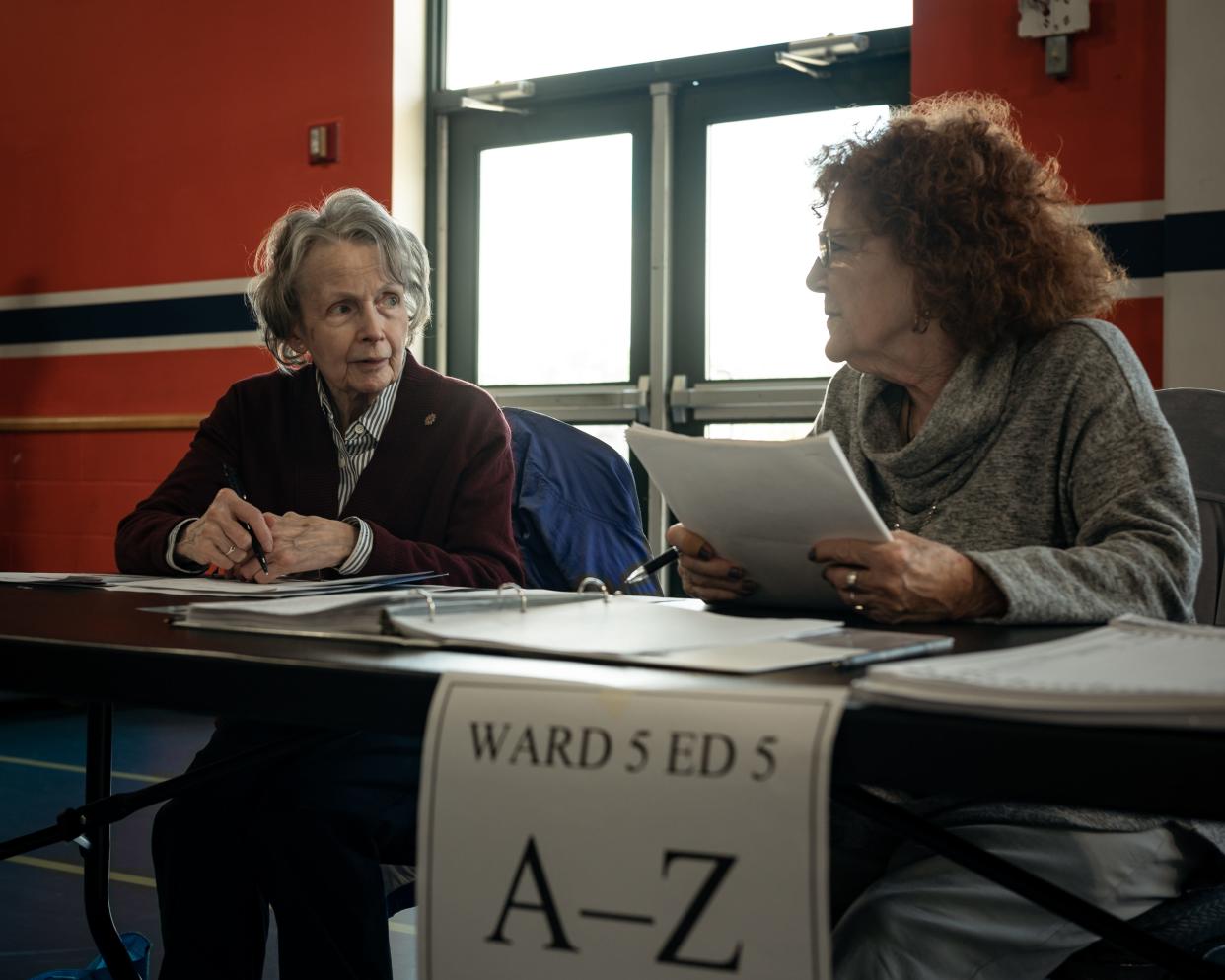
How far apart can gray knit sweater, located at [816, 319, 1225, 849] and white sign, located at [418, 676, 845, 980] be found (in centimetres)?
47

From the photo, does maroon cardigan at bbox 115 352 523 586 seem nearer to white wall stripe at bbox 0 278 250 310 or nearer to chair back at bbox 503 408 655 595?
chair back at bbox 503 408 655 595

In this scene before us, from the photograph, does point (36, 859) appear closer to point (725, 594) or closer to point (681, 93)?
point (725, 594)

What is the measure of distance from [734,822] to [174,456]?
404cm

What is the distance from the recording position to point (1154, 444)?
1158 millimetres

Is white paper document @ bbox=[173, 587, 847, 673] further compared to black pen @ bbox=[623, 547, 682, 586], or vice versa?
black pen @ bbox=[623, 547, 682, 586]

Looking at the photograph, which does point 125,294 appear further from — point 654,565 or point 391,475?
point 654,565

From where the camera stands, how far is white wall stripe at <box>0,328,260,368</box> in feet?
13.7

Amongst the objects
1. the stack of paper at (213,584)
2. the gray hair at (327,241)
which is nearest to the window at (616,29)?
the gray hair at (327,241)

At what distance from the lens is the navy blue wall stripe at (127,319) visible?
4188 mm

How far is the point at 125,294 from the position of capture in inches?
173

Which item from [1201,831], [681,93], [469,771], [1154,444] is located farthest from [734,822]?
[681,93]

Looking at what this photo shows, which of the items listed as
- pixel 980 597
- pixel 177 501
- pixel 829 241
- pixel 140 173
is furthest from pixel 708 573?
pixel 140 173

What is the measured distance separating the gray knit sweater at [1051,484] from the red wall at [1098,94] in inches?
65.5

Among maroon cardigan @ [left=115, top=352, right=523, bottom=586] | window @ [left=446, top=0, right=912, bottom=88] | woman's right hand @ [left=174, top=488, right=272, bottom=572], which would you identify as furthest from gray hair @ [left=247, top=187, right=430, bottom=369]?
window @ [left=446, top=0, right=912, bottom=88]
